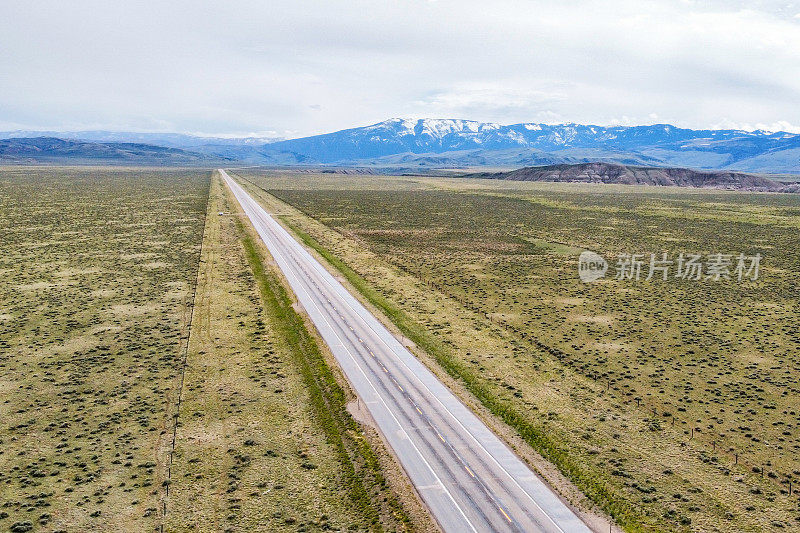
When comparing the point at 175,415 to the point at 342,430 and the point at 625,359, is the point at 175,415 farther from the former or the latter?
the point at 625,359

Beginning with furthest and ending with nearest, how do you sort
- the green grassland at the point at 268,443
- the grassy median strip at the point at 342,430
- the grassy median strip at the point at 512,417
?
the grassy median strip at the point at 512,417, the grassy median strip at the point at 342,430, the green grassland at the point at 268,443

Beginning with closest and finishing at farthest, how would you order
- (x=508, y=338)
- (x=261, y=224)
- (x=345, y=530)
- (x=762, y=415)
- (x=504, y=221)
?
(x=345, y=530), (x=762, y=415), (x=508, y=338), (x=261, y=224), (x=504, y=221)

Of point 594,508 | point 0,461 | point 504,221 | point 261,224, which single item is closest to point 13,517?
point 0,461

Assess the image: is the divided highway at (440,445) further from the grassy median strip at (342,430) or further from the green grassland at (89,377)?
the green grassland at (89,377)

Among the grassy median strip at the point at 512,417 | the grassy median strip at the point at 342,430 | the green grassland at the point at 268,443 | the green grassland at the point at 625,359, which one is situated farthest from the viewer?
the green grassland at the point at 625,359

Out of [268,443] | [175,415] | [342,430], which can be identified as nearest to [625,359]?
[342,430]

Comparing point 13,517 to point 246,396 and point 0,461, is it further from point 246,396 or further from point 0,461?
point 246,396

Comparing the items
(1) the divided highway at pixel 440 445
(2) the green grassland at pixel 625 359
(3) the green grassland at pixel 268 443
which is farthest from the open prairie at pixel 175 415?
(2) the green grassland at pixel 625 359
